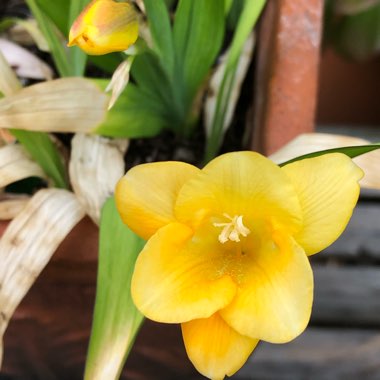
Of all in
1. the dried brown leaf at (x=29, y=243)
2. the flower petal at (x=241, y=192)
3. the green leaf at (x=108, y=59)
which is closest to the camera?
the flower petal at (x=241, y=192)

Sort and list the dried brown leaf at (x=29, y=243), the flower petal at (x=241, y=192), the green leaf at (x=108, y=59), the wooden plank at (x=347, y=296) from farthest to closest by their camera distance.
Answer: the wooden plank at (x=347, y=296)
the green leaf at (x=108, y=59)
the dried brown leaf at (x=29, y=243)
the flower petal at (x=241, y=192)

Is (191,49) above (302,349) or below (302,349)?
above

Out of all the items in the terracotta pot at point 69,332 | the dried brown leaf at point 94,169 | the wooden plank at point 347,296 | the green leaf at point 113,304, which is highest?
the dried brown leaf at point 94,169

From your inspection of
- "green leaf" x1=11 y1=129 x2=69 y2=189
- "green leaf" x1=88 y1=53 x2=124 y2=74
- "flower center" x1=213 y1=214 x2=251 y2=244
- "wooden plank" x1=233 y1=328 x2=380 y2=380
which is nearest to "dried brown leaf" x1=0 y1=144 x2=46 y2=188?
"green leaf" x1=11 y1=129 x2=69 y2=189

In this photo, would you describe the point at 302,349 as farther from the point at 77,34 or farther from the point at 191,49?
the point at 77,34

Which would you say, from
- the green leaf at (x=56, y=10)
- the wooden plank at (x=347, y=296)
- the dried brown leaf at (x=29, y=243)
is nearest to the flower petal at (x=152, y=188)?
the dried brown leaf at (x=29, y=243)

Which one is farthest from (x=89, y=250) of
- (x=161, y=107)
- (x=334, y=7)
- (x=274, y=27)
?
(x=334, y=7)

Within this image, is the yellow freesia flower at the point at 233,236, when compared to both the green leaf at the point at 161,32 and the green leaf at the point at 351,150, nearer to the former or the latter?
the green leaf at the point at 351,150
